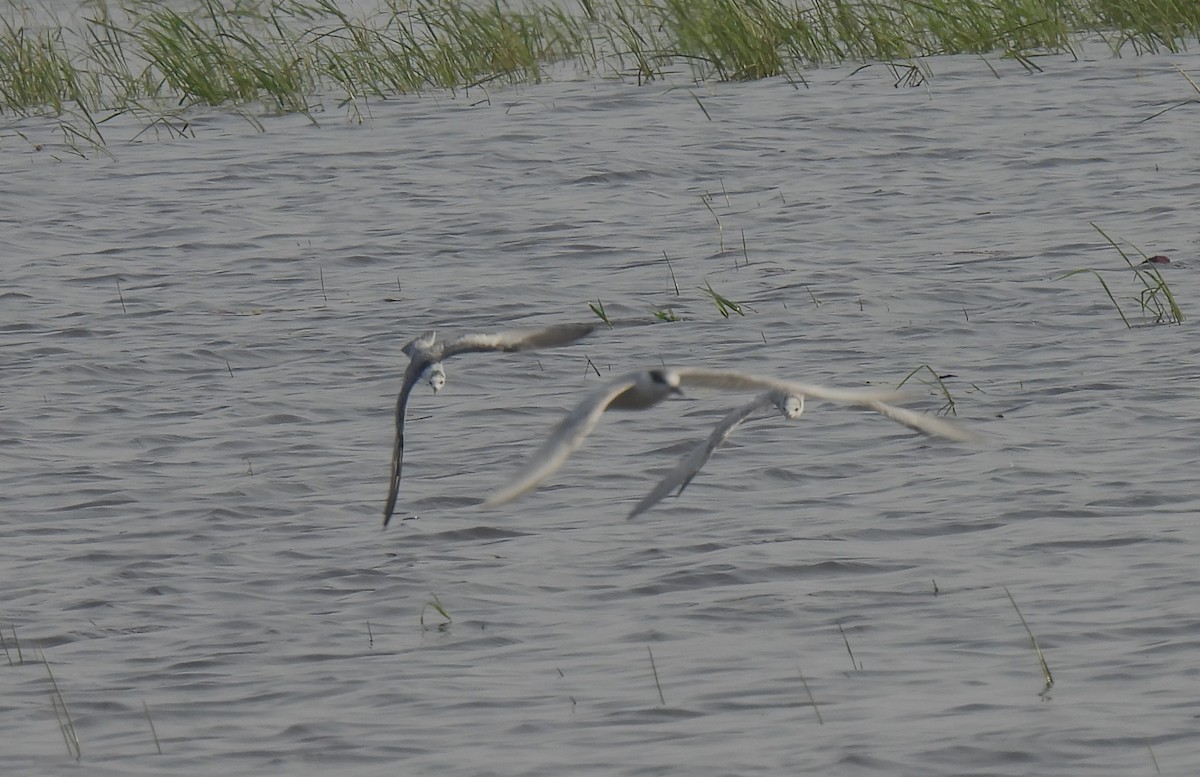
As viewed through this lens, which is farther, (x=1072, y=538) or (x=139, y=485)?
(x=139, y=485)

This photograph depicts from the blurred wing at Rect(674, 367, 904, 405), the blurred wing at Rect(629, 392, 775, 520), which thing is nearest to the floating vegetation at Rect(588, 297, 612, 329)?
the blurred wing at Rect(629, 392, 775, 520)

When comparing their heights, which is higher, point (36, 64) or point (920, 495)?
point (36, 64)

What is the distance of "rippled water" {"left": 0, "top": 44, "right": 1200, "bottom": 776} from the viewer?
5.03 meters

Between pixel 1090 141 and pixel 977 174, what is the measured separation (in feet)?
3.34

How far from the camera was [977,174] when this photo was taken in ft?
38.4

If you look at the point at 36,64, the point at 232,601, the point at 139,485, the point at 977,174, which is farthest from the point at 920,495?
the point at 36,64

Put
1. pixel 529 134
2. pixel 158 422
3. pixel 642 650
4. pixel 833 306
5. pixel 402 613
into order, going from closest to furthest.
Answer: pixel 642 650 < pixel 402 613 < pixel 158 422 < pixel 833 306 < pixel 529 134

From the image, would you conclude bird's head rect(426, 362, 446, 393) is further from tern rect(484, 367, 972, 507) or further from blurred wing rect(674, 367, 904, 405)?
tern rect(484, 367, 972, 507)

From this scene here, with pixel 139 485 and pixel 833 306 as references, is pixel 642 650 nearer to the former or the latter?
pixel 139 485

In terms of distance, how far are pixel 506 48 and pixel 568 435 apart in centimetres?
1124

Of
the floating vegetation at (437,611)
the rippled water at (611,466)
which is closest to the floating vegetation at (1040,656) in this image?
the rippled water at (611,466)

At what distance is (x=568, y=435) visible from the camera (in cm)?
408

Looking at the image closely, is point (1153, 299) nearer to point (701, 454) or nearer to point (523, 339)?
point (701, 454)

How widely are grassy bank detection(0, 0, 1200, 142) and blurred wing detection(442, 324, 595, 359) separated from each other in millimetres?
9109
